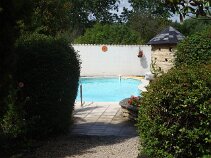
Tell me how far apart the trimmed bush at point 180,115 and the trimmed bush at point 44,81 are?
8.69 feet

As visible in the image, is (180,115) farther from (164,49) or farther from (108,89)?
(108,89)

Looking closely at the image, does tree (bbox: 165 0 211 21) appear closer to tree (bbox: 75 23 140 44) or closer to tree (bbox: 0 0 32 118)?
tree (bbox: 0 0 32 118)

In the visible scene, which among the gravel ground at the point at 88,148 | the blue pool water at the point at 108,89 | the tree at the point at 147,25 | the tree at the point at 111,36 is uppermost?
the tree at the point at 147,25

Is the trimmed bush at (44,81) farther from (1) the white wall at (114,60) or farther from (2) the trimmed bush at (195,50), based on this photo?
(1) the white wall at (114,60)

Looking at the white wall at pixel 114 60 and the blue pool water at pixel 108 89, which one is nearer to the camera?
the blue pool water at pixel 108 89

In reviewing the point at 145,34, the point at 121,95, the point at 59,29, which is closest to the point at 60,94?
the point at 59,29

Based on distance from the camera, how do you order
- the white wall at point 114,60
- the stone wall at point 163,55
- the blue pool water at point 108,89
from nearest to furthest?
the stone wall at point 163,55, the blue pool water at point 108,89, the white wall at point 114,60

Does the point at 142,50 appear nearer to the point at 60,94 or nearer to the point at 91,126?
the point at 91,126

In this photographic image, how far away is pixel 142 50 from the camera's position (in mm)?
24703

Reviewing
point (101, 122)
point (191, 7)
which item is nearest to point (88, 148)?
point (101, 122)

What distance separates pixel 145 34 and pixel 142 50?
24.7ft

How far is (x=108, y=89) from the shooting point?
857 inches

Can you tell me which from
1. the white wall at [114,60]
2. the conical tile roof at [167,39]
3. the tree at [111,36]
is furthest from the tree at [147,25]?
the conical tile roof at [167,39]

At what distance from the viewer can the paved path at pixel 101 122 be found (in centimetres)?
911
